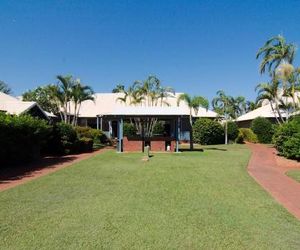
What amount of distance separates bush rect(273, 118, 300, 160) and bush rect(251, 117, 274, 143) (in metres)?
14.8

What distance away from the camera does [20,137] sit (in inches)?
597

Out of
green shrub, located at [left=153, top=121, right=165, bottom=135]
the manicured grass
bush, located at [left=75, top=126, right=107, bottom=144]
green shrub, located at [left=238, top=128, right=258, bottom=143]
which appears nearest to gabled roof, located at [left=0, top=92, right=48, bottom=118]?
bush, located at [left=75, top=126, right=107, bottom=144]

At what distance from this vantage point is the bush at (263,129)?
34406 millimetres

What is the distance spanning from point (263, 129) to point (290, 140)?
55.8ft

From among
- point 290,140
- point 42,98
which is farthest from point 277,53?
point 42,98

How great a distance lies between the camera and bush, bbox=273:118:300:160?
17.5m

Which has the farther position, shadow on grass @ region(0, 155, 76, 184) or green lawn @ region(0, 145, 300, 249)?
shadow on grass @ region(0, 155, 76, 184)

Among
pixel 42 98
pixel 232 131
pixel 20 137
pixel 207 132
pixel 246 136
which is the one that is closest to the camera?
pixel 20 137

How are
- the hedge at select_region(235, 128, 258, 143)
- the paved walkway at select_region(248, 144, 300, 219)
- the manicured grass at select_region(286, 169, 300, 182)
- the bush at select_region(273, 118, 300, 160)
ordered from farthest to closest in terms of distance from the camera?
the hedge at select_region(235, 128, 258, 143)
the bush at select_region(273, 118, 300, 160)
the manicured grass at select_region(286, 169, 300, 182)
the paved walkway at select_region(248, 144, 300, 219)

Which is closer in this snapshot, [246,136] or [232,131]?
[232,131]

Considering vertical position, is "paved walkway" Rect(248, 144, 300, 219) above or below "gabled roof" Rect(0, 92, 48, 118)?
below

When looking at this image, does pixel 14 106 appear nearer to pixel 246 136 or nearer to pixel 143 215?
pixel 143 215

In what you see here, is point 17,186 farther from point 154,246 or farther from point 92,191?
point 154,246

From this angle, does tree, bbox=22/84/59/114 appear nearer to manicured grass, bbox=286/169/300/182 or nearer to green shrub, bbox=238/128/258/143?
Answer: green shrub, bbox=238/128/258/143
